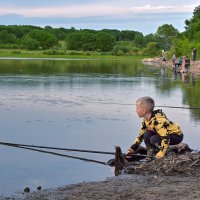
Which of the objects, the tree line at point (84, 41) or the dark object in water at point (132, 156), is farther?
the tree line at point (84, 41)

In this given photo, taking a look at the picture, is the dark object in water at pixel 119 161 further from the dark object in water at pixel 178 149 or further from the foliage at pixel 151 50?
the foliage at pixel 151 50

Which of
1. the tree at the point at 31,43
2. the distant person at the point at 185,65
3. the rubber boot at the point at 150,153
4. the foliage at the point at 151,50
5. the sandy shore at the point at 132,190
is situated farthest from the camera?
the tree at the point at 31,43

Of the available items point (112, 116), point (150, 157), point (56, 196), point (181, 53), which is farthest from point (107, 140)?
point (181, 53)

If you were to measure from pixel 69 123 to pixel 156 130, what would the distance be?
5.05 metres

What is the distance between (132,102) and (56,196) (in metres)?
11.7

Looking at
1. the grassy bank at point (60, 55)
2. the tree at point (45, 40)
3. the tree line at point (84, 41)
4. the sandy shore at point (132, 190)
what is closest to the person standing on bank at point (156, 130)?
the sandy shore at point (132, 190)

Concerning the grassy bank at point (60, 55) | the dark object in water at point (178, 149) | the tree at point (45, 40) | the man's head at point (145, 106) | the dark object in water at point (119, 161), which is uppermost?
the tree at point (45, 40)

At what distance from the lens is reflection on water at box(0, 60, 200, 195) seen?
8.73m

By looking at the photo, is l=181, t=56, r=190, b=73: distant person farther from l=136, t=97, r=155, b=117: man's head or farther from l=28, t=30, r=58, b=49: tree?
l=28, t=30, r=58, b=49: tree

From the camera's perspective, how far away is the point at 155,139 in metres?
8.93

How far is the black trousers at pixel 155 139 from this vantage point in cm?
891

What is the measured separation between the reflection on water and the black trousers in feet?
2.54

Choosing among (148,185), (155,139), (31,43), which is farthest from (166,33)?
(148,185)

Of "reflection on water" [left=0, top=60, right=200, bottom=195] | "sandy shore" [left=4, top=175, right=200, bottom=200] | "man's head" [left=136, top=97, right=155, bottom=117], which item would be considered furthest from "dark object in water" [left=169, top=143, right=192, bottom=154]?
"sandy shore" [left=4, top=175, right=200, bottom=200]
